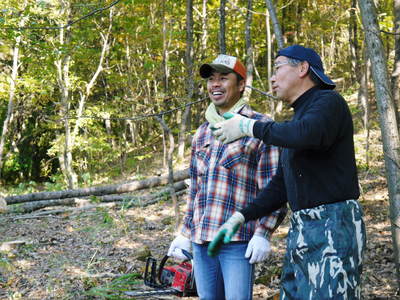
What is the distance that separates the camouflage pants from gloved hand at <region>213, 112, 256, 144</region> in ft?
1.65

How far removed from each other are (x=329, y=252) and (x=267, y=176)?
2.45ft

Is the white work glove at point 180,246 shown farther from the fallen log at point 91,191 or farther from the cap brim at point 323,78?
the fallen log at point 91,191

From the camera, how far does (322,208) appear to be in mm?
2088

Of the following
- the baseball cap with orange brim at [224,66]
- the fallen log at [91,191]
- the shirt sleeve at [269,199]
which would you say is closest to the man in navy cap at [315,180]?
the shirt sleeve at [269,199]

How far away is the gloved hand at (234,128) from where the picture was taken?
6.86ft

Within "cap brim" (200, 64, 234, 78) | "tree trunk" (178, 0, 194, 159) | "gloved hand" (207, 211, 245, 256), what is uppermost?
"tree trunk" (178, 0, 194, 159)

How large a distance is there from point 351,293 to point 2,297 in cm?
421

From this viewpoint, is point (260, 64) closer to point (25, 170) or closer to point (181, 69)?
point (181, 69)

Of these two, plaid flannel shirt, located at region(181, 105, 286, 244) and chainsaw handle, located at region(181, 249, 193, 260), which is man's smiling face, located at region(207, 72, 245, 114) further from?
chainsaw handle, located at region(181, 249, 193, 260)

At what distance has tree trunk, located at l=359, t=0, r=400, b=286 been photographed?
3.58 meters

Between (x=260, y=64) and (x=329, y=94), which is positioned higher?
(x=260, y=64)

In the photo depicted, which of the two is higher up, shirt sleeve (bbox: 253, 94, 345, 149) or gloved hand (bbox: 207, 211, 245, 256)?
shirt sleeve (bbox: 253, 94, 345, 149)

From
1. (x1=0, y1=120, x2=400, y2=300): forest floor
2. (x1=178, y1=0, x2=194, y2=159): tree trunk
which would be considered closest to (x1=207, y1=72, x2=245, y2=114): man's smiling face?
(x1=0, y1=120, x2=400, y2=300): forest floor

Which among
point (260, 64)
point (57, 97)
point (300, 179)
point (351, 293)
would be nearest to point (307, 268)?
point (351, 293)
